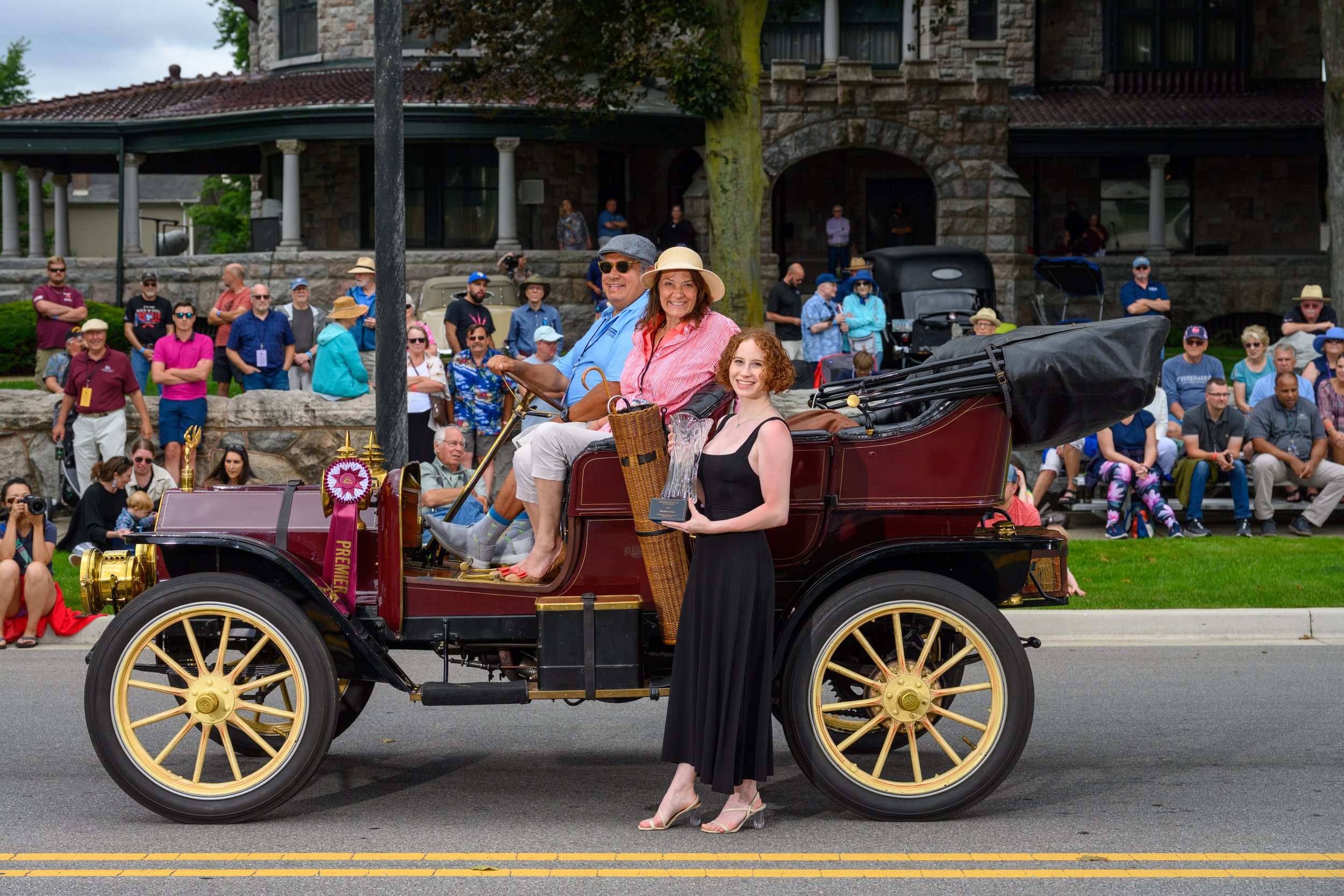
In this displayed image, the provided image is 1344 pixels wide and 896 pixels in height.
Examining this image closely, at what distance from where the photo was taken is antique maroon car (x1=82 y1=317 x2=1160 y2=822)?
557 cm

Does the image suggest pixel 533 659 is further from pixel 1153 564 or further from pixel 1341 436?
pixel 1341 436

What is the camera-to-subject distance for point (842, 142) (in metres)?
26.5

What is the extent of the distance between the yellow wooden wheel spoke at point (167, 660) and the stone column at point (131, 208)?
76.7ft

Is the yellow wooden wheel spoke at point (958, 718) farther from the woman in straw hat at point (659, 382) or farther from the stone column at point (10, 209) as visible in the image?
the stone column at point (10, 209)

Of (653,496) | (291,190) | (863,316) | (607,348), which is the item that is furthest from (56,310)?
(653,496)

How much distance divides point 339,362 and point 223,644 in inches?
318

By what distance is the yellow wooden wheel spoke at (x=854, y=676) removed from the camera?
18.2 feet

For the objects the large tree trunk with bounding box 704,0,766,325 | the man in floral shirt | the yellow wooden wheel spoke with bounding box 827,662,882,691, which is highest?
the large tree trunk with bounding box 704,0,766,325

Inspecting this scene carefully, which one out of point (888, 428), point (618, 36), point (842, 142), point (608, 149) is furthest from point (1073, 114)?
point (888, 428)

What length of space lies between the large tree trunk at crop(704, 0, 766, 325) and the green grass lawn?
7.28 m

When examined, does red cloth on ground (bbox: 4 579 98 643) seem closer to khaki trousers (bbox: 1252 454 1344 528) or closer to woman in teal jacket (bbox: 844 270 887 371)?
khaki trousers (bbox: 1252 454 1344 528)

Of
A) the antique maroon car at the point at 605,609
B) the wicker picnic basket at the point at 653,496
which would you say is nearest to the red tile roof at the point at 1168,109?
the antique maroon car at the point at 605,609

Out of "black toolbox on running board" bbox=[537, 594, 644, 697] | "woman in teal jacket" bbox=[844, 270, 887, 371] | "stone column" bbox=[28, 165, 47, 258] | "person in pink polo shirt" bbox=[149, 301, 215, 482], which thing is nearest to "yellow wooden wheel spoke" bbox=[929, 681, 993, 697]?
"black toolbox on running board" bbox=[537, 594, 644, 697]

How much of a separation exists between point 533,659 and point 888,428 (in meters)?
1.75
